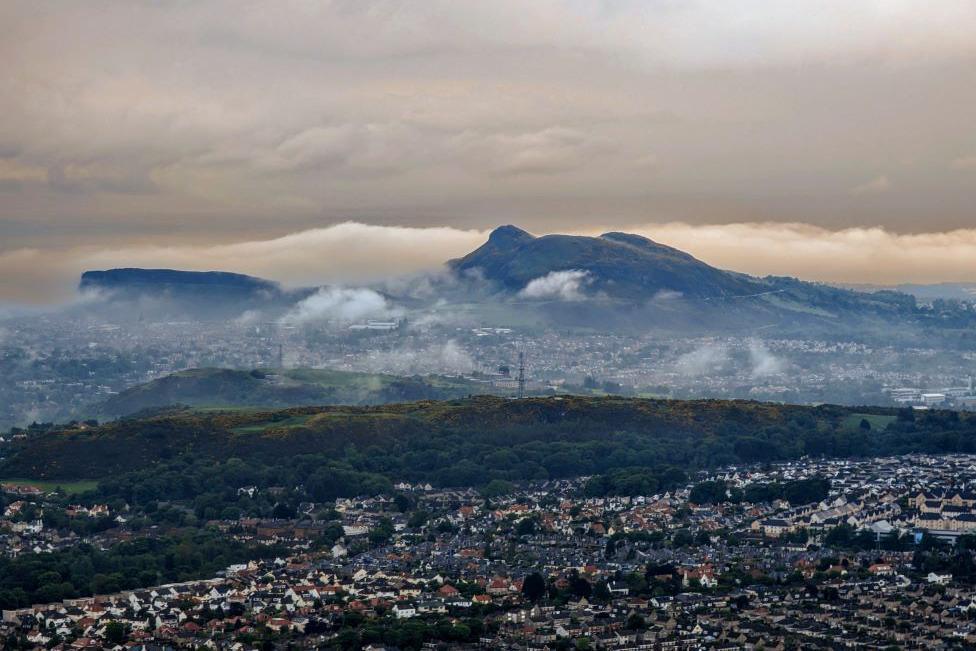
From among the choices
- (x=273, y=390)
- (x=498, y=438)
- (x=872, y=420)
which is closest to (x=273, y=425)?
(x=498, y=438)

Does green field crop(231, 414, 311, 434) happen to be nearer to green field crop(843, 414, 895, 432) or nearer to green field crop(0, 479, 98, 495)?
green field crop(0, 479, 98, 495)

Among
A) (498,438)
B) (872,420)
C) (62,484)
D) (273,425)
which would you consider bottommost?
(62,484)

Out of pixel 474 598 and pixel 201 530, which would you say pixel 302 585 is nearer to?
pixel 474 598

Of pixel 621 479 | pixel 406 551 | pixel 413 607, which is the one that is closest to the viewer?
pixel 413 607

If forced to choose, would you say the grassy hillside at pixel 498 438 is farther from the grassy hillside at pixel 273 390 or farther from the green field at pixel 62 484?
the grassy hillside at pixel 273 390

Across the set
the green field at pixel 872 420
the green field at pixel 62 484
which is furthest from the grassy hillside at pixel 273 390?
the green field at pixel 62 484

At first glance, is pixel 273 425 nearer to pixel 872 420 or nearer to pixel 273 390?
pixel 872 420

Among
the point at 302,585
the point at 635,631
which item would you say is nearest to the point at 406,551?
the point at 302,585
